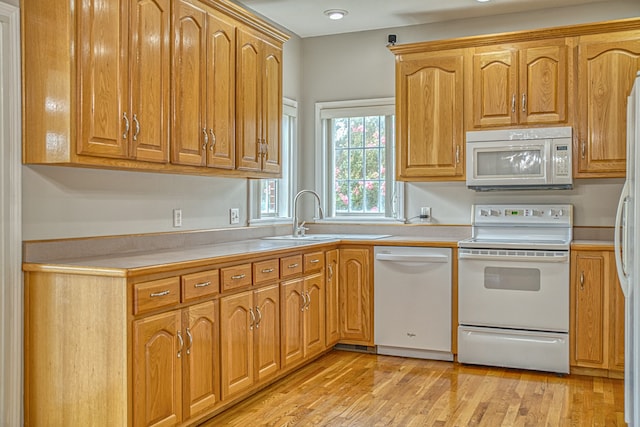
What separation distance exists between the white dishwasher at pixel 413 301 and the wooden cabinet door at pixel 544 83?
119 centimetres

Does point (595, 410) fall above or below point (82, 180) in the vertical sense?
below

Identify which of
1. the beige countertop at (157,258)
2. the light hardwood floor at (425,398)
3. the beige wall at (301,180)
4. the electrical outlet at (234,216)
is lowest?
the light hardwood floor at (425,398)

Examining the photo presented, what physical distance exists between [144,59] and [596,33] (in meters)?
3.06

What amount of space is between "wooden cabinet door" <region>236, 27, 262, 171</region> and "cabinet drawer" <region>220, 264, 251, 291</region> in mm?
782

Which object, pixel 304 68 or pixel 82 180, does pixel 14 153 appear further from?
pixel 304 68

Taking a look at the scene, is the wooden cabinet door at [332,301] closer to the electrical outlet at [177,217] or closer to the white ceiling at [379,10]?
the electrical outlet at [177,217]

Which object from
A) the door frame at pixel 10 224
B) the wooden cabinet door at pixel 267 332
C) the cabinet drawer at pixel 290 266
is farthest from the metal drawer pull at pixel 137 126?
the cabinet drawer at pixel 290 266

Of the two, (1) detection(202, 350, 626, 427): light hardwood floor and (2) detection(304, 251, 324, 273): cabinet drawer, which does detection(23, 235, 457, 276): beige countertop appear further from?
(1) detection(202, 350, 626, 427): light hardwood floor

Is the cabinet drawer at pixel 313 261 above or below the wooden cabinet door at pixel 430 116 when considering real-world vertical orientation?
below

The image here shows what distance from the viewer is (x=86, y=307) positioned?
98.7 inches

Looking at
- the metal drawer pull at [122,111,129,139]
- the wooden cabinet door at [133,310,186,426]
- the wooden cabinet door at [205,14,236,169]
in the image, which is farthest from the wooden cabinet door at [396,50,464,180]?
the wooden cabinet door at [133,310,186,426]

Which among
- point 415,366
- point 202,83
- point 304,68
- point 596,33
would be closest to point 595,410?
point 415,366

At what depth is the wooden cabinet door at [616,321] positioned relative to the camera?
3.78 m

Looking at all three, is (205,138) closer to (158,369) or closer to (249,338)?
(249,338)
